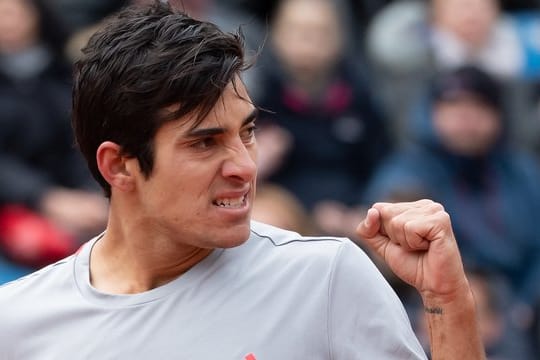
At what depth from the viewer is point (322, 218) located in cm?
617

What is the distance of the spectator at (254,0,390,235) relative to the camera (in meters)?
6.32

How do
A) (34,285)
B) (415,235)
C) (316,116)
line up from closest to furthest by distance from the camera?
1. (415,235)
2. (34,285)
3. (316,116)

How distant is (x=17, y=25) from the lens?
241 inches

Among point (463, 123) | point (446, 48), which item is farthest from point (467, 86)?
point (446, 48)

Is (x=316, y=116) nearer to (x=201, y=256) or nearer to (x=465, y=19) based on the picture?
(x=465, y=19)

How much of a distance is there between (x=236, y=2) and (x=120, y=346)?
4.69 m

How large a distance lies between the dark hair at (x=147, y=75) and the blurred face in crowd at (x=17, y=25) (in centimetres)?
332

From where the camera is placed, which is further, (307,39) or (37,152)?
(307,39)

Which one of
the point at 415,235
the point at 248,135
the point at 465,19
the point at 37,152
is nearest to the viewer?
the point at 415,235

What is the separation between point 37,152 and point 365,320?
12.0 feet

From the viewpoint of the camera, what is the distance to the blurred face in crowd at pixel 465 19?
6703mm

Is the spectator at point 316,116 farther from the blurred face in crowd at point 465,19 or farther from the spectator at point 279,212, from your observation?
the blurred face in crowd at point 465,19

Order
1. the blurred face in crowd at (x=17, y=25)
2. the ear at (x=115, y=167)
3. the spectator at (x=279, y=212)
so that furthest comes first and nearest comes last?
the blurred face in crowd at (x=17, y=25)
the spectator at (x=279, y=212)
the ear at (x=115, y=167)

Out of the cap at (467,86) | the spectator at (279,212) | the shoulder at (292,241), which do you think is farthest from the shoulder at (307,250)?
the cap at (467,86)
